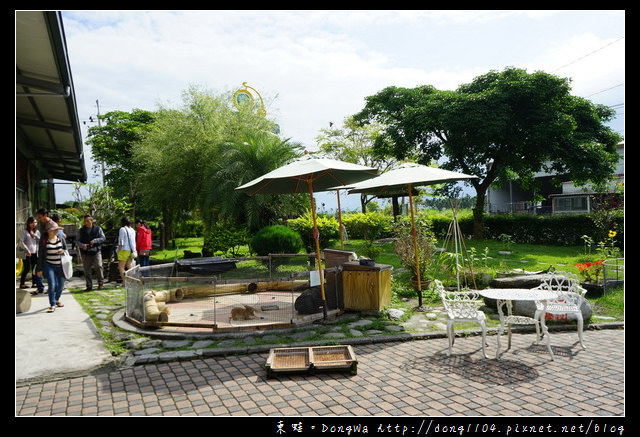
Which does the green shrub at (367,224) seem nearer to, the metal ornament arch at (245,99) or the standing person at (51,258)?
the metal ornament arch at (245,99)

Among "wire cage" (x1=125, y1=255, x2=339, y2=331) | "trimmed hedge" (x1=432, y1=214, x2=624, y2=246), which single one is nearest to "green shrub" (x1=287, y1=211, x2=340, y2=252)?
"trimmed hedge" (x1=432, y1=214, x2=624, y2=246)

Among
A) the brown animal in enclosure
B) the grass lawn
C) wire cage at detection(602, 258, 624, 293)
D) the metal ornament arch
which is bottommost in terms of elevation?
the grass lawn

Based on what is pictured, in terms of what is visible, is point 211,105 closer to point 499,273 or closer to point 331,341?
point 499,273

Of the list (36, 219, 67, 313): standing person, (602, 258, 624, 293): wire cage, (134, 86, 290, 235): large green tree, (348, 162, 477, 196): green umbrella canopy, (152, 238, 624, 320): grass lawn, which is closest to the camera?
(348, 162, 477, 196): green umbrella canopy

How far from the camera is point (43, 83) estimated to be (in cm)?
820

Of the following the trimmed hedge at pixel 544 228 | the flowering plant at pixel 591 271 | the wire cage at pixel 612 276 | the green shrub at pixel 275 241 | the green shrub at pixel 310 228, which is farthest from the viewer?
the trimmed hedge at pixel 544 228

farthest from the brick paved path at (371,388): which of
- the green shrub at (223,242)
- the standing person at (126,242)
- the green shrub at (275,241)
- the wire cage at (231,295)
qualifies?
the green shrub at (223,242)

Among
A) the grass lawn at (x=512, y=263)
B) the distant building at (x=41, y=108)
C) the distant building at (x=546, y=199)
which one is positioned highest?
the distant building at (x=41, y=108)

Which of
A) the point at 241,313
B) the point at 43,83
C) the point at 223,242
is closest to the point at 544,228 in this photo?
the point at 223,242

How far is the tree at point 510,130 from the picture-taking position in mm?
21844

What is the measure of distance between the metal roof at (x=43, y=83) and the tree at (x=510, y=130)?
55.5 feet

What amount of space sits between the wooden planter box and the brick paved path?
0.10m

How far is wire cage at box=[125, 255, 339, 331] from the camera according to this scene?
7523 millimetres

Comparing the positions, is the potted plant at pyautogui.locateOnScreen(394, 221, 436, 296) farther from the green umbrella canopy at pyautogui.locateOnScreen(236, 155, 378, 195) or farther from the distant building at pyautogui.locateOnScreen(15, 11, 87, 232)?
the distant building at pyautogui.locateOnScreen(15, 11, 87, 232)
